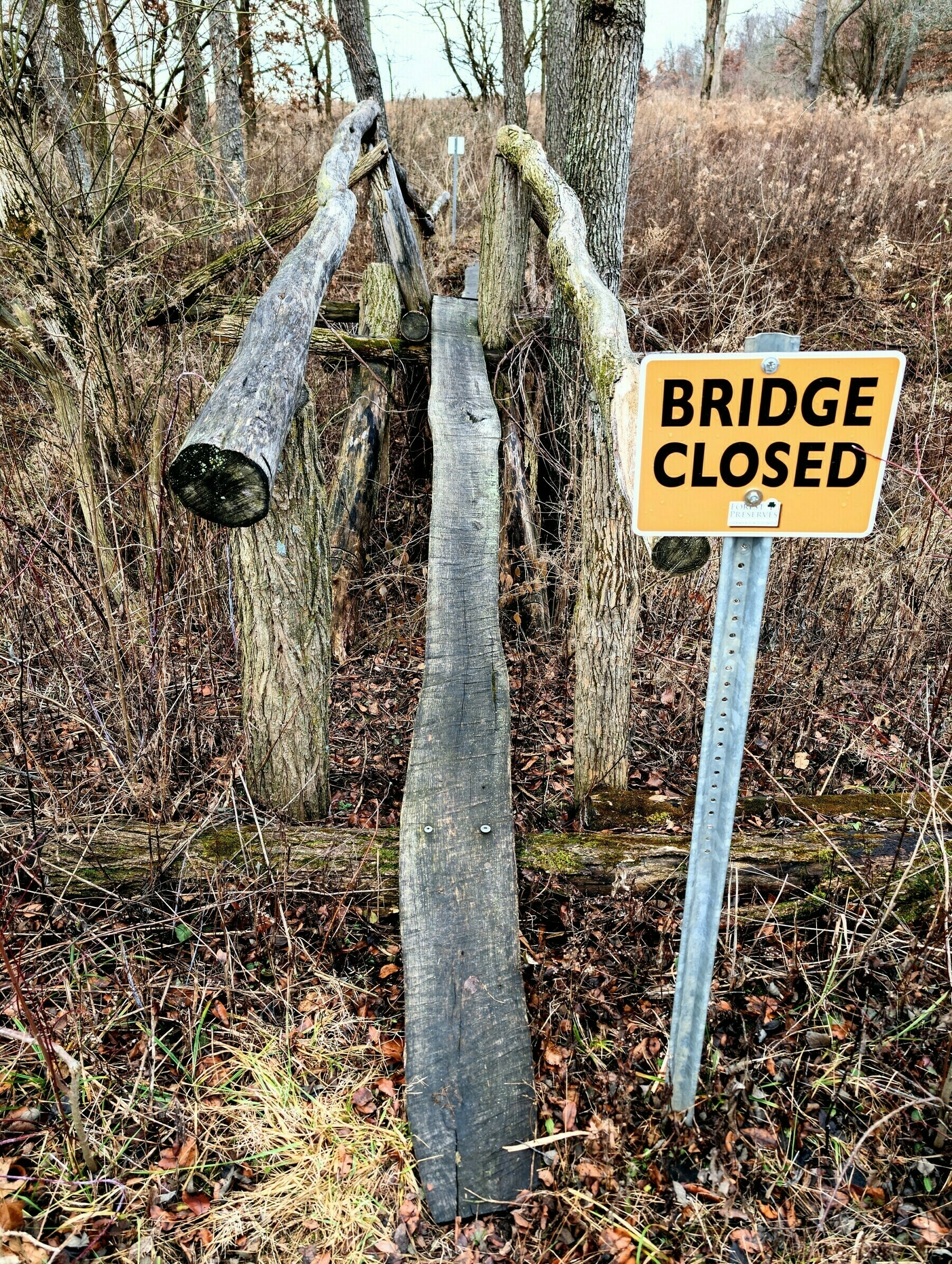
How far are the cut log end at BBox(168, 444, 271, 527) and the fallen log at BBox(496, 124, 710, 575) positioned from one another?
0.85m

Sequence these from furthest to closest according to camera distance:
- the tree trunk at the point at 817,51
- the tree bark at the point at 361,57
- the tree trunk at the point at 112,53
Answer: the tree trunk at the point at 817,51
the tree bark at the point at 361,57
the tree trunk at the point at 112,53

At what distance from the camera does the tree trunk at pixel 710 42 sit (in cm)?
1686

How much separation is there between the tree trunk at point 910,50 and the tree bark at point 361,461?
62.4 feet

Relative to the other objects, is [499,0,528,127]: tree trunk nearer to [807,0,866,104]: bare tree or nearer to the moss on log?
[807,0,866,104]: bare tree

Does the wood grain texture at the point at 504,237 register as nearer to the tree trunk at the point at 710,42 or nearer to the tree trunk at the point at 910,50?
the tree trunk at the point at 710,42

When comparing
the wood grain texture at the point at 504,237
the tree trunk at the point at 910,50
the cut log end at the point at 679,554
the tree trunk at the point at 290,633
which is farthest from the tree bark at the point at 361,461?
the tree trunk at the point at 910,50

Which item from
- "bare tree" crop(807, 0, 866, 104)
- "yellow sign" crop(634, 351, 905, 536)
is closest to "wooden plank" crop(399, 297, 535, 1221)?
"yellow sign" crop(634, 351, 905, 536)

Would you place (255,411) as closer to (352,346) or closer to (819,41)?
(352,346)

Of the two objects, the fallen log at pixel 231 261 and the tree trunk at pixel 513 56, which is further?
the tree trunk at pixel 513 56

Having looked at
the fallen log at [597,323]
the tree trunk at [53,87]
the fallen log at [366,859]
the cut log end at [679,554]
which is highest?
the tree trunk at [53,87]

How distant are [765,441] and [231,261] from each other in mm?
4011

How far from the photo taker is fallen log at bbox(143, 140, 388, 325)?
4.14 metres

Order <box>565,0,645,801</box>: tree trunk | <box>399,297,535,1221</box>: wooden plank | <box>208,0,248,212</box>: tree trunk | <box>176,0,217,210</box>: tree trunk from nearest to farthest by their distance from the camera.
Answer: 1. <box>399,297,535,1221</box>: wooden plank
2. <box>565,0,645,801</box>: tree trunk
3. <box>176,0,217,210</box>: tree trunk
4. <box>208,0,248,212</box>: tree trunk

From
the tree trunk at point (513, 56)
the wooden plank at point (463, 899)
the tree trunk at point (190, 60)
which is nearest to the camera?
the wooden plank at point (463, 899)
